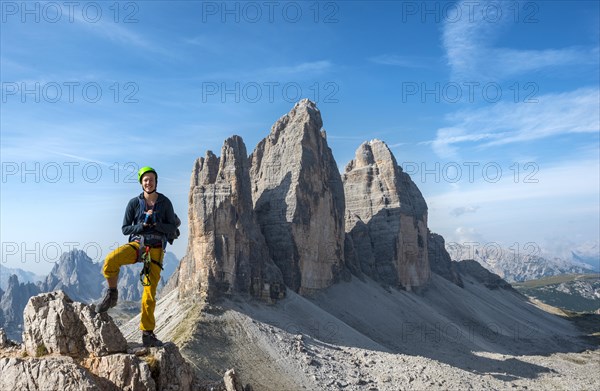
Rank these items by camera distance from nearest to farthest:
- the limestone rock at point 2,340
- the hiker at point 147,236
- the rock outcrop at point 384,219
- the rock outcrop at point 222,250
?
the hiker at point 147,236
the limestone rock at point 2,340
the rock outcrop at point 222,250
the rock outcrop at point 384,219

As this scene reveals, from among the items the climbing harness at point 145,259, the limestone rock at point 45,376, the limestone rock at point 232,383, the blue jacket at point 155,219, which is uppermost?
the blue jacket at point 155,219

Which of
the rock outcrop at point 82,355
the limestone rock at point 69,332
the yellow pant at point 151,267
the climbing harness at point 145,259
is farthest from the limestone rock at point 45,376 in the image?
the climbing harness at point 145,259

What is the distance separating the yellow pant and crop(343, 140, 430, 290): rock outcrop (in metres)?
76.6

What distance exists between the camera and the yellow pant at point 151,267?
11.6m

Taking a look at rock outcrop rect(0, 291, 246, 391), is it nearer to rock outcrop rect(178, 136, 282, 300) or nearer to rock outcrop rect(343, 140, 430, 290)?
rock outcrop rect(178, 136, 282, 300)

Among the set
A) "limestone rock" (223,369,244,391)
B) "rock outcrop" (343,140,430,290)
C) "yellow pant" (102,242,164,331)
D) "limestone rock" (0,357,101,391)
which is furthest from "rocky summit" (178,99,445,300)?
"limestone rock" (0,357,101,391)

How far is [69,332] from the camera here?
12.1m

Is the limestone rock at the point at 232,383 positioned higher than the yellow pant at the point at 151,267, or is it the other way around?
the yellow pant at the point at 151,267

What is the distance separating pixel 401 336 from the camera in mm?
68562

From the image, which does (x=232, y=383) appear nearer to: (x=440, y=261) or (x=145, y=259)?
(x=145, y=259)

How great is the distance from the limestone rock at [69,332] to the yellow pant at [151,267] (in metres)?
0.87

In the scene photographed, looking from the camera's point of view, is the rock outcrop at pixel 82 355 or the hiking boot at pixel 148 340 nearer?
the rock outcrop at pixel 82 355

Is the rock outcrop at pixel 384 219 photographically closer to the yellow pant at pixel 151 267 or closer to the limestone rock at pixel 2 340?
the limestone rock at pixel 2 340

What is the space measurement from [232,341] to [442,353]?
31.7 metres
